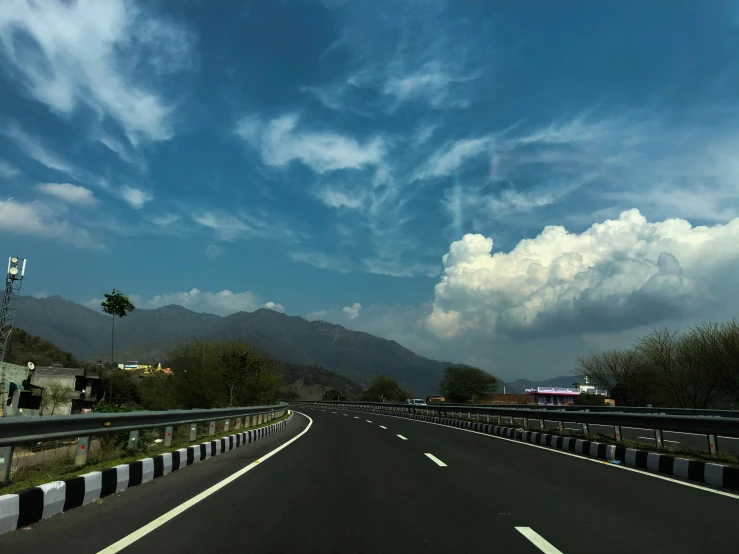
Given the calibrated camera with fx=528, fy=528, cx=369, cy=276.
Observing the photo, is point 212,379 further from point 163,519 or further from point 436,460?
point 163,519

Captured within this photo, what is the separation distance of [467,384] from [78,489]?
98898mm

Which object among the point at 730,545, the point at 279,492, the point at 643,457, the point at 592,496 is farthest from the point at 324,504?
the point at 643,457

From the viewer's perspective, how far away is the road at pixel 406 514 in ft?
16.9

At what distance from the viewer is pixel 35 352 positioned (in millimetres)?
106562

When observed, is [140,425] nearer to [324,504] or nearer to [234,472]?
[234,472]

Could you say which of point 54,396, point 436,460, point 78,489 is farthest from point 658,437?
point 54,396

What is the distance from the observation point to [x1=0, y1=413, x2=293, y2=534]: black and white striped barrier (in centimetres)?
555

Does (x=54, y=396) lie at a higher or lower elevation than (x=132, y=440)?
lower

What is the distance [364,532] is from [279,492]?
2.73 meters

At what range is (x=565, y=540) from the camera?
535 cm

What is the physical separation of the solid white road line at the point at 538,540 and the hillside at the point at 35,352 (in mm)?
110139

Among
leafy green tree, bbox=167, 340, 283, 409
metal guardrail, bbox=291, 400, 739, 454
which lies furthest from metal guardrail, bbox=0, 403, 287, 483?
leafy green tree, bbox=167, 340, 283, 409

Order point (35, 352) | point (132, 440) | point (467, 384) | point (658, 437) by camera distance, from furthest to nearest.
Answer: point (35, 352) < point (467, 384) < point (658, 437) < point (132, 440)

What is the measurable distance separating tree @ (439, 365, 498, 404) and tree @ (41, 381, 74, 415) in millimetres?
62890
